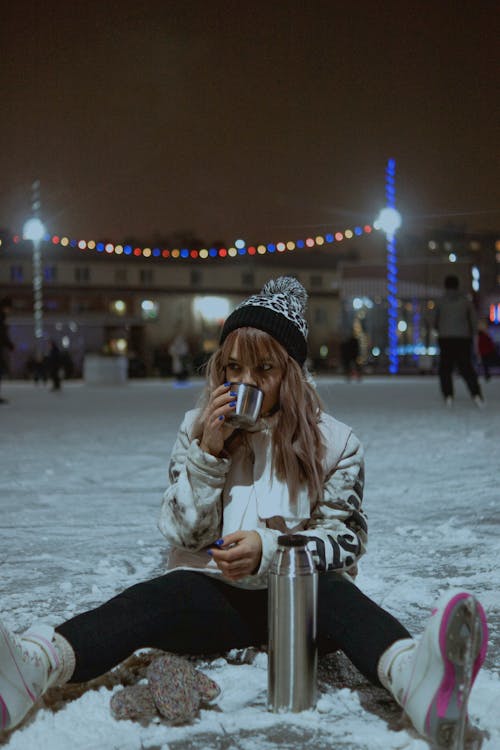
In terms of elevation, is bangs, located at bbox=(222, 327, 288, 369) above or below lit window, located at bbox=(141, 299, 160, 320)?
below

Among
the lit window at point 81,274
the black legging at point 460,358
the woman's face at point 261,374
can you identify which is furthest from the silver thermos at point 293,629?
the lit window at point 81,274

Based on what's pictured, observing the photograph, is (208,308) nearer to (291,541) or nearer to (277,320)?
(277,320)

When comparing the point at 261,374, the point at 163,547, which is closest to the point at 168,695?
the point at 261,374

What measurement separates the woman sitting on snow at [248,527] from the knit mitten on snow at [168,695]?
0.35 ft

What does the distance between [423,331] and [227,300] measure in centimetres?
2816

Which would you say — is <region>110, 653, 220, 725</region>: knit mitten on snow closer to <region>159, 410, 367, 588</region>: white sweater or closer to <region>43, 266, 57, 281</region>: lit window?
<region>159, 410, 367, 588</region>: white sweater

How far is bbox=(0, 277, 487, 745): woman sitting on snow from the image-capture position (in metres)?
1.76

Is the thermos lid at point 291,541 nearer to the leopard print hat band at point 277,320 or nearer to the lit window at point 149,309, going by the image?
→ the leopard print hat band at point 277,320

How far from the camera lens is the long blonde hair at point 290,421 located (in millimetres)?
1975

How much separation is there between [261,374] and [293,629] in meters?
0.63

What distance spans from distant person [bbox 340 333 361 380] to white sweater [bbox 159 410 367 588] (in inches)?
808

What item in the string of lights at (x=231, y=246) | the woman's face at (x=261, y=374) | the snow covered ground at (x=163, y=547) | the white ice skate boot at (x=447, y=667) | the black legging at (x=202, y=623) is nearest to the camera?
the white ice skate boot at (x=447, y=667)

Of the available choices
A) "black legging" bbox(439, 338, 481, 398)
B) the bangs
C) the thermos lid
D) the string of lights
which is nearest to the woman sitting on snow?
the bangs

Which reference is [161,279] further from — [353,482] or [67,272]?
[353,482]
